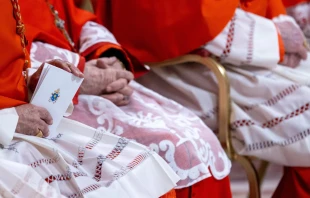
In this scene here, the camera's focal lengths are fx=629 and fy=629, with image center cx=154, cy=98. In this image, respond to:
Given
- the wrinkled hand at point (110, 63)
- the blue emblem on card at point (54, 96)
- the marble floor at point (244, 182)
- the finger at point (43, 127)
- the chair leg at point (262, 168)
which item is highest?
the blue emblem on card at point (54, 96)

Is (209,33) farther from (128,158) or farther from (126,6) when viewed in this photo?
(128,158)

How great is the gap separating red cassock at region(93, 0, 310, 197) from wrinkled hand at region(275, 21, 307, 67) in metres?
0.23

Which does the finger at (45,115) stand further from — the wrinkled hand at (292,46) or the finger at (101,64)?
the wrinkled hand at (292,46)

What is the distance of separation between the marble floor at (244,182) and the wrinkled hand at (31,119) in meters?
1.19

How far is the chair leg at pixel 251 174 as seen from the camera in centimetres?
176

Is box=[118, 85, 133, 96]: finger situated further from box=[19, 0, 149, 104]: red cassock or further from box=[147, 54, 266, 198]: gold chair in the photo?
box=[147, 54, 266, 198]: gold chair

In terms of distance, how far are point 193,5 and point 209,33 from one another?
0.09 m

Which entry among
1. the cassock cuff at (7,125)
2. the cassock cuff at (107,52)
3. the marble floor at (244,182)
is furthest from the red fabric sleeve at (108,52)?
the marble floor at (244,182)

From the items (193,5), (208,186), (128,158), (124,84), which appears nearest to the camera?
(128,158)

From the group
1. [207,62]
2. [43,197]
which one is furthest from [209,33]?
[43,197]

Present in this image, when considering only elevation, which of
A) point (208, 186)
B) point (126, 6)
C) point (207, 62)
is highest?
point (126, 6)

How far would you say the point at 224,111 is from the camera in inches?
68.4

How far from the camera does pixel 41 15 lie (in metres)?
1.49

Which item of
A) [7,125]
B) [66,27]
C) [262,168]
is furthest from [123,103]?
[262,168]
